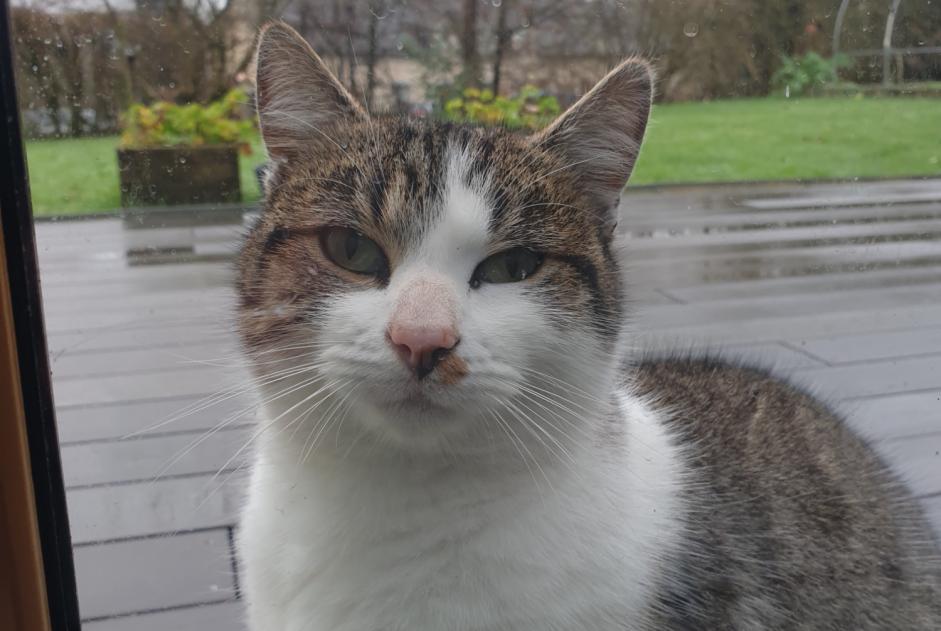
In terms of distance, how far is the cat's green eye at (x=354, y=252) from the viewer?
89 centimetres

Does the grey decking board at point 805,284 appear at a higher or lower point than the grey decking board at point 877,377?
higher

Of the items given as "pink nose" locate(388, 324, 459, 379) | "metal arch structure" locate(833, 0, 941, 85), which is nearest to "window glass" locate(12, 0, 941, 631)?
"metal arch structure" locate(833, 0, 941, 85)

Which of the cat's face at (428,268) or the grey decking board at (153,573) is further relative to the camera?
the grey decking board at (153,573)

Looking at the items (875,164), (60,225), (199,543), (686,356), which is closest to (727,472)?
(686,356)

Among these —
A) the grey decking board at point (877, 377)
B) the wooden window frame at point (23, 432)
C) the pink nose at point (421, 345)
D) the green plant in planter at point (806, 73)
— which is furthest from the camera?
the grey decking board at point (877, 377)

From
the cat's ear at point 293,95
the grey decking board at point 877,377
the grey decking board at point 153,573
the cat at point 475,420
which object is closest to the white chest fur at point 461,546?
the cat at point 475,420

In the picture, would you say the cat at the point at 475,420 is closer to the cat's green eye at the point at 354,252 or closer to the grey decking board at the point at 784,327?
the cat's green eye at the point at 354,252

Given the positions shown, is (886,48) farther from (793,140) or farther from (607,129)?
(607,129)

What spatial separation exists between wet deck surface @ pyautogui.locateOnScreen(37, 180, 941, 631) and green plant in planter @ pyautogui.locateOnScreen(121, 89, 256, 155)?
11 centimetres

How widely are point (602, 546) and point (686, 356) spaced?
1.84ft

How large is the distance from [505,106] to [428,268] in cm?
38

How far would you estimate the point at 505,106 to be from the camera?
1144 millimetres

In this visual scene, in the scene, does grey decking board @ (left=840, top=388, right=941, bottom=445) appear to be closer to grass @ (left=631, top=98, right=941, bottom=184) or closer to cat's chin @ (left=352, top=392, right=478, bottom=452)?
grass @ (left=631, top=98, right=941, bottom=184)

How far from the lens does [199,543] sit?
1265 millimetres
